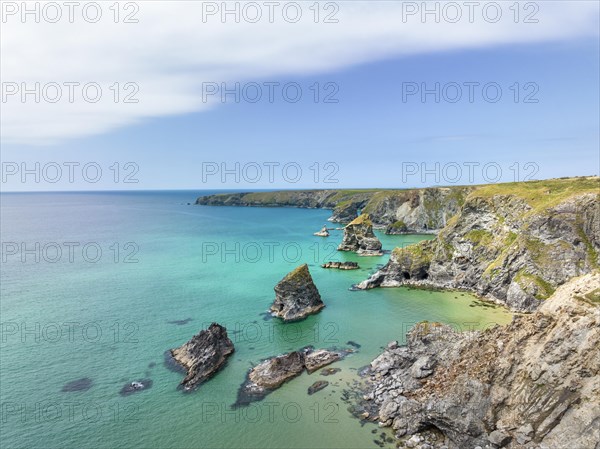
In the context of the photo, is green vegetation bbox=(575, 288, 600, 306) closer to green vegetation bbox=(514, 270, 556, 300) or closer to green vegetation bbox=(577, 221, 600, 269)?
green vegetation bbox=(514, 270, 556, 300)

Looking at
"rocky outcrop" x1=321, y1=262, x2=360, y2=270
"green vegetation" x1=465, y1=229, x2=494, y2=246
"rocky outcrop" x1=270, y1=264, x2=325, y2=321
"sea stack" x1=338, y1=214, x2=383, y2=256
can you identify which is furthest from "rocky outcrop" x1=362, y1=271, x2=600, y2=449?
"sea stack" x1=338, y1=214, x2=383, y2=256

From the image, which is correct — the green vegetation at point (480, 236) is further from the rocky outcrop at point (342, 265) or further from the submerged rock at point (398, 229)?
the submerged rock at point (398, 229)

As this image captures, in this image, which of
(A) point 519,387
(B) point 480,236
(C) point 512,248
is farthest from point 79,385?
(B) point 480,236

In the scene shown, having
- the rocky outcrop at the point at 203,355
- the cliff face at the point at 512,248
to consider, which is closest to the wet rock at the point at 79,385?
the rocky outcrop at the point at 203,355

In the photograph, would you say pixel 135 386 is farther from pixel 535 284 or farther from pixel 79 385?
pixel 535 284

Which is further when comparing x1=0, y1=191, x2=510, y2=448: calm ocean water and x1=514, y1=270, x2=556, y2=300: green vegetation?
x1=514, y1=270, x2=556, y2=300: green vegetation

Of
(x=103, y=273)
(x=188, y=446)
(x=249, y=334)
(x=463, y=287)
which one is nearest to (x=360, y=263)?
(x=463, y=287)

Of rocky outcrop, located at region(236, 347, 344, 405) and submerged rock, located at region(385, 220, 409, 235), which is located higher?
submerged rock, located at region(385, 220, 409, 235)
